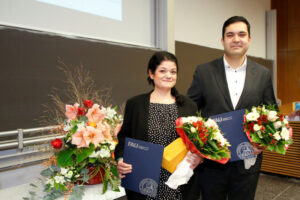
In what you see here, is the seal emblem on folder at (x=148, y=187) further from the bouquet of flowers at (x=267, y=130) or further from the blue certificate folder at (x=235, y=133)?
the bouquet of flowers at (x=267, y=130)

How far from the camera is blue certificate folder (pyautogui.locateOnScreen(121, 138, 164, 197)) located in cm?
126

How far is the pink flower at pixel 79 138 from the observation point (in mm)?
1374

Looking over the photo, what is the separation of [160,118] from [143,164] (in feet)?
0.95

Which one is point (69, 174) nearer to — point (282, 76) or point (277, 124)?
point (277, 124)

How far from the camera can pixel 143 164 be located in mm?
1293

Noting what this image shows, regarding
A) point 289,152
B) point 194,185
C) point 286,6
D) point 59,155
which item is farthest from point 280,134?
point 286,6

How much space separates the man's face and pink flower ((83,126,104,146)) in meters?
1.03

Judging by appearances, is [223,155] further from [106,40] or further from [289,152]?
[289,152]

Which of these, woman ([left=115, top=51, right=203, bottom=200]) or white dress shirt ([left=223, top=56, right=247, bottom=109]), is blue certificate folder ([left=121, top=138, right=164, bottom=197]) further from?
white dress shirt ([left=223, top=56, right=247, bottom=109])

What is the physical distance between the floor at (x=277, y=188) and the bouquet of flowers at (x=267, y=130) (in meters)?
1.96

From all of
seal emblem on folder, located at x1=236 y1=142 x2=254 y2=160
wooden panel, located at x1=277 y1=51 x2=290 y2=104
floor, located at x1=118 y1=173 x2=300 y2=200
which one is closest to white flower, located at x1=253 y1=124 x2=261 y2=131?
seal emblem on folder, located at x1=236 y1=142 x2=254 y2=160

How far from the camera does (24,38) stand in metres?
2.21

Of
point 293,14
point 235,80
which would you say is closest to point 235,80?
point 235,80

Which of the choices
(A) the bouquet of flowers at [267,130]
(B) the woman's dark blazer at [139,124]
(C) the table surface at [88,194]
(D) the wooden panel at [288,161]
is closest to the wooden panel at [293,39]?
(D) the wooden panel at [288,161]
